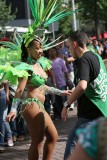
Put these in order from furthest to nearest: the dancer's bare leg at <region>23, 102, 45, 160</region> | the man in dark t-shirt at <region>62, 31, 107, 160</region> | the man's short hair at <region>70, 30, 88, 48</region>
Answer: the dancer's bare leg at <region>23, 102, 45, 160</region> → the man's short hair at <region>70, 30, 88, 48</region> → the man in dark t-shirt at <region>62, 31, 107, 160</region>

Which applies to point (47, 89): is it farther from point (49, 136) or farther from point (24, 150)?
point (24, 150)

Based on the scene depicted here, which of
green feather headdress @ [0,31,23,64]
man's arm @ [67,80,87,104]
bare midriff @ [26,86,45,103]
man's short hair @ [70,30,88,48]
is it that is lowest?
bare midriff @ [26,86,45,103]

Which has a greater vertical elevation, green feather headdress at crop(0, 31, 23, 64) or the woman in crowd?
green feather headdress at crop(0, 31, 23, 64)

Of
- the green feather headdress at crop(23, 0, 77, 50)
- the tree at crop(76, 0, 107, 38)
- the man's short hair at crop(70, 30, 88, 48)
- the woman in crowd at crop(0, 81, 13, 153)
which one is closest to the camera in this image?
the man's short hair at crop(70, 30, 88, 48)

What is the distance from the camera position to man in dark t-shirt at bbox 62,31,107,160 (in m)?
3.80

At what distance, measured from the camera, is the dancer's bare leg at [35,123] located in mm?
4531

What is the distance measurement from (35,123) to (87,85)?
35.0 inches

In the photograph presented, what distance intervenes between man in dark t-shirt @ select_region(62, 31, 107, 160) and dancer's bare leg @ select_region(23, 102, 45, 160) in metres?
0.67

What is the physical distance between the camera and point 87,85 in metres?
3.91

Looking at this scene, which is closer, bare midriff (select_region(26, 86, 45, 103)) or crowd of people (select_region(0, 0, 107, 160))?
crowd of people (select_region(0, 0, 107, 160))

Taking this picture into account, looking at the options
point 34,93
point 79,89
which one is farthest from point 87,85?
point 34,93


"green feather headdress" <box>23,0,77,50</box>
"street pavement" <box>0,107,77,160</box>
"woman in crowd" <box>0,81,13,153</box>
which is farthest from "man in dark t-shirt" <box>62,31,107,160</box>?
"woman in crowd" <box>0,81,13,153</box>

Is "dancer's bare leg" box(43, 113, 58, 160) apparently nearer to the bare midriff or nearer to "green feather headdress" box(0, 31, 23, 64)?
the bare midriff

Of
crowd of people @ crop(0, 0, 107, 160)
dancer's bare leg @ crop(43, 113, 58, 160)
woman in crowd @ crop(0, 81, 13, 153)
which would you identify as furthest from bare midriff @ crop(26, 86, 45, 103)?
woman in crowd @ crop(0, 81, 13, 153)
